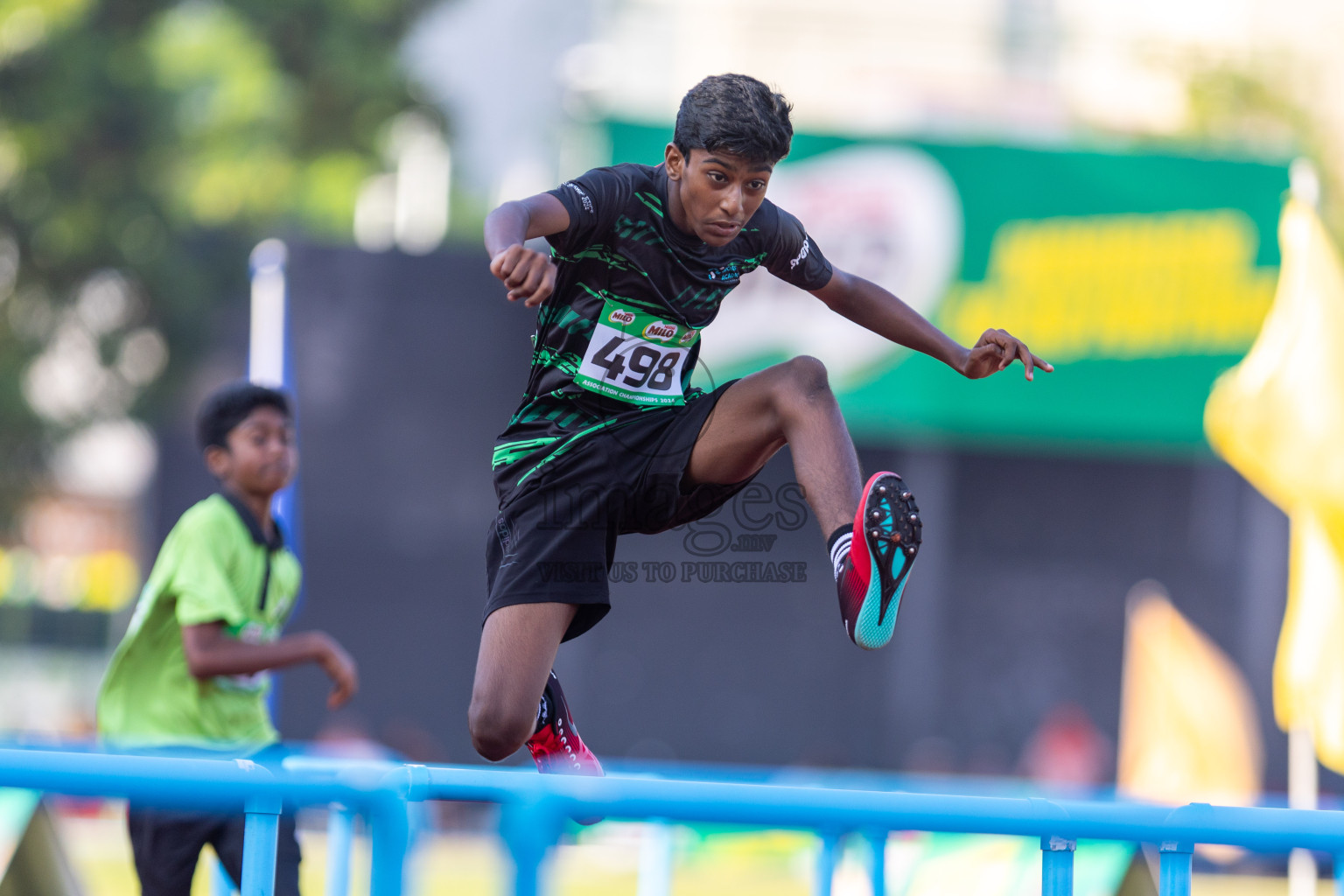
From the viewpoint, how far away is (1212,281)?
1255 cm

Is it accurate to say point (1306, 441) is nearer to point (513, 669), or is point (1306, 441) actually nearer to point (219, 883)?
point (513, 669)

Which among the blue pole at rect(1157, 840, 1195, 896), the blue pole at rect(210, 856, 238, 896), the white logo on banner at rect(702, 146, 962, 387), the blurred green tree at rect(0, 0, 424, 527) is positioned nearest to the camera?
the blue pole at rect(1157, 840, 1195, 896)

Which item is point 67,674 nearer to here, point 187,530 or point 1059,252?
point 1059,252

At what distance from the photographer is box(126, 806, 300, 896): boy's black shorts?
13.2ft

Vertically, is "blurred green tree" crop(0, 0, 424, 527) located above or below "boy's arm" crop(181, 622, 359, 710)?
above

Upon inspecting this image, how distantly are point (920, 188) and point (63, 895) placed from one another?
9649 mm

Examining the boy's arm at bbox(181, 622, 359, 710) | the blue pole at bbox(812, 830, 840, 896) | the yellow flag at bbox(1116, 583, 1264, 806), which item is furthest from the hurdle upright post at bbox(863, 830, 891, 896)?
the yellow flag at bbox(1116, 583, 1264, 806)

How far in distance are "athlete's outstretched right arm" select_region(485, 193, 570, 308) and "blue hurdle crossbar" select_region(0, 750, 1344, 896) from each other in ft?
3.15

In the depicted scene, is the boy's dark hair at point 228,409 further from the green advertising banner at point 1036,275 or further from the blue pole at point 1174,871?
the green advertising banner at point 1036,275

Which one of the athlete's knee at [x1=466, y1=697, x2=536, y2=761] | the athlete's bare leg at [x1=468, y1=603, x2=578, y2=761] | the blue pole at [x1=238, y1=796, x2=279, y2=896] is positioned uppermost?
the athlete's bare leg at [x1=468, y1=603, x2=578, y2=761]

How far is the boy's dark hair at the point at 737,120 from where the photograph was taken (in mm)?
3479

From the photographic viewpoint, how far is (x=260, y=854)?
2.87 m

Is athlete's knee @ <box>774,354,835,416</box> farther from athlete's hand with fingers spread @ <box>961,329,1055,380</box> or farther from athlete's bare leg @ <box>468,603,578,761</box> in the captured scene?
athlete's bare leg @ <box>468,603,578,761</box>

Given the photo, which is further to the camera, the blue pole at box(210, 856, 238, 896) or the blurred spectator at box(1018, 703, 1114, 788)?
the blurred spectator at box(1018, 703, 1114, 788)
